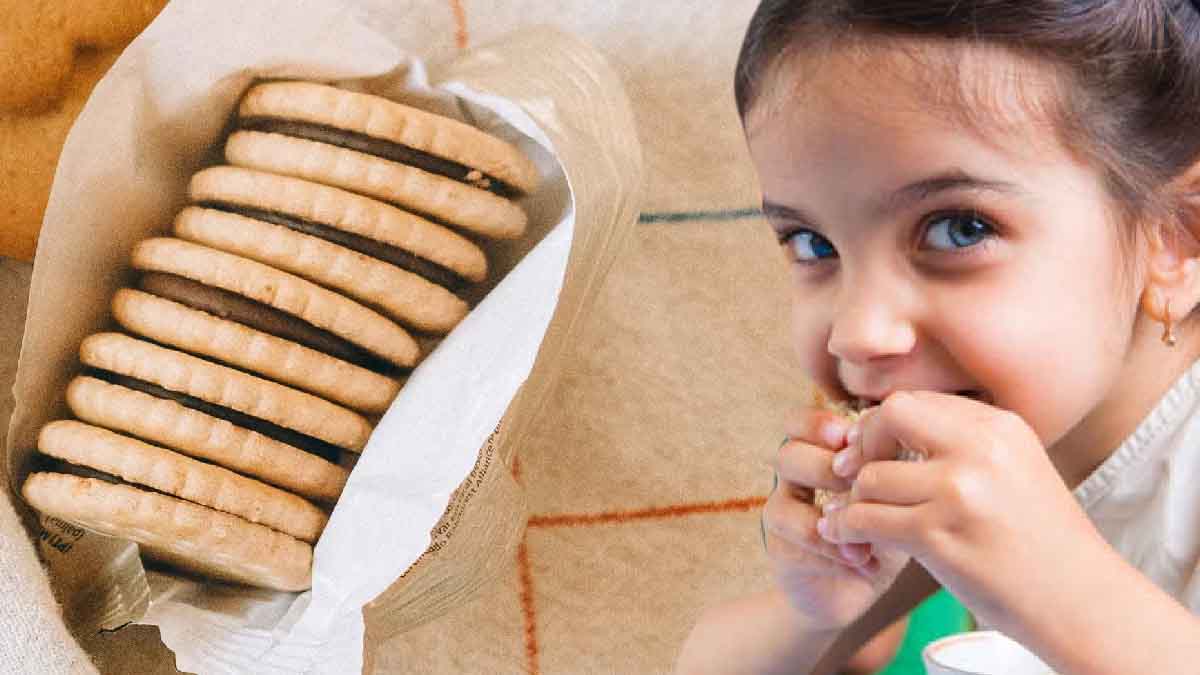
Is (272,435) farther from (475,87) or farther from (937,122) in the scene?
(937,122)

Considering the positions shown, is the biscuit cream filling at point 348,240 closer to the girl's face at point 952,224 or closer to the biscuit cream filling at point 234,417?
the biscuit cream filling at point 234,417

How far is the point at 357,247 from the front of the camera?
766mm

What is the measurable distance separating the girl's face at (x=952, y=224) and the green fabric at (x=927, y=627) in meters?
0.33

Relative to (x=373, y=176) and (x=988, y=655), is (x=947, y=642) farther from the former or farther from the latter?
(x=373, y=176)

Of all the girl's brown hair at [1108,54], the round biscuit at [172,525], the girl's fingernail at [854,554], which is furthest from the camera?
the round biscuit at [172,525]

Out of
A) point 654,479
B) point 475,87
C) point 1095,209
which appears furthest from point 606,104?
point 1095,209

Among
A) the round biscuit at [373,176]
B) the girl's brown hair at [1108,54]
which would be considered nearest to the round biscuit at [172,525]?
the round biscuit at [373,176]

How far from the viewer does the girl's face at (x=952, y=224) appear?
1.68ft

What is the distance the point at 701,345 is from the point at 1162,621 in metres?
0.55

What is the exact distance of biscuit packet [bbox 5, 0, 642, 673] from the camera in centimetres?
76

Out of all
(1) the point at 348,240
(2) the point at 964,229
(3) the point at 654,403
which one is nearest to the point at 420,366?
(1) the point at 348,240

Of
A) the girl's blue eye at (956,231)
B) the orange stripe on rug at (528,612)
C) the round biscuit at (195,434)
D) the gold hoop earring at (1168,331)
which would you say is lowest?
the orange stripe on rug at (528,612)

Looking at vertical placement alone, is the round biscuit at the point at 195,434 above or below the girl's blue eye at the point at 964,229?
below

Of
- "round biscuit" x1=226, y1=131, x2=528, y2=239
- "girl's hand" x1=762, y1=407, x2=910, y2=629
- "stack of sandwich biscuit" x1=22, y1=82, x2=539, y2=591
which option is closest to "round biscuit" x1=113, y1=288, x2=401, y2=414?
"stack of sandwich biscuit" x1=22, y1=82, x2=539, y2=591
